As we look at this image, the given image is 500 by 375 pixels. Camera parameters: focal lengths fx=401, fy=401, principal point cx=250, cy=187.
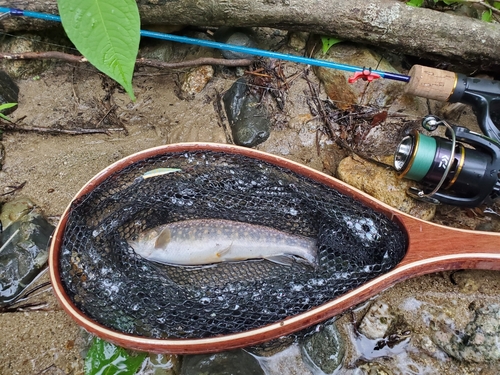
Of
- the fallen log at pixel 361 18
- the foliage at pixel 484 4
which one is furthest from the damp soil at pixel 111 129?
the foliage at pixel 484 4

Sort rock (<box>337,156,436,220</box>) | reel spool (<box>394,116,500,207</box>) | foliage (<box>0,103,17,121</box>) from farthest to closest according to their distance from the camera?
foliage (<box>0,103,17,121</box>) → rock (<box>337,156,436,220</box>) → reel spool (<box>394,116,500,207</box>)

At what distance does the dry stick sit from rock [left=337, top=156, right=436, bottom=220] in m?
1.21

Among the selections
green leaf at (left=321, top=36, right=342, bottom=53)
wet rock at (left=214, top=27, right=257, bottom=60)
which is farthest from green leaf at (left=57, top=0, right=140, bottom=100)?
green leaf at (left=321, top=36, right=342, bottom=53)

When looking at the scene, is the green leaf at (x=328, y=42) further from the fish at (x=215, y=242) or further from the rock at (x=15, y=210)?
the rock at (x=15, y=210)

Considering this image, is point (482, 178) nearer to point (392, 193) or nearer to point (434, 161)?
point (434, 161)

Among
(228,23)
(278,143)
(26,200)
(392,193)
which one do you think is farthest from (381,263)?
(26,200)

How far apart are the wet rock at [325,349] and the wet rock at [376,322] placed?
0.55 ft

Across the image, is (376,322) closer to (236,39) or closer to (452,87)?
(452,87)

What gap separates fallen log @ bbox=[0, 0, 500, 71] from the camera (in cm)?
282

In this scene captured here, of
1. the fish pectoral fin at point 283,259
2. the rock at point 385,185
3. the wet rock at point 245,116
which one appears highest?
the wet rock at point 245,116

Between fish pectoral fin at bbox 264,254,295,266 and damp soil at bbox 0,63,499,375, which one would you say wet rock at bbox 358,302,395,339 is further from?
fish pectoral fin at bbox 264,254,295,266

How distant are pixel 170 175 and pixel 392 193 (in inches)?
57.1

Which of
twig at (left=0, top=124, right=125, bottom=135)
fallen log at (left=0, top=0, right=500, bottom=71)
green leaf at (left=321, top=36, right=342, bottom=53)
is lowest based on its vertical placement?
twig at (left=0, top=124, right=125, bottom=135)

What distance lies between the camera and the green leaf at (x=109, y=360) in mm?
2137
